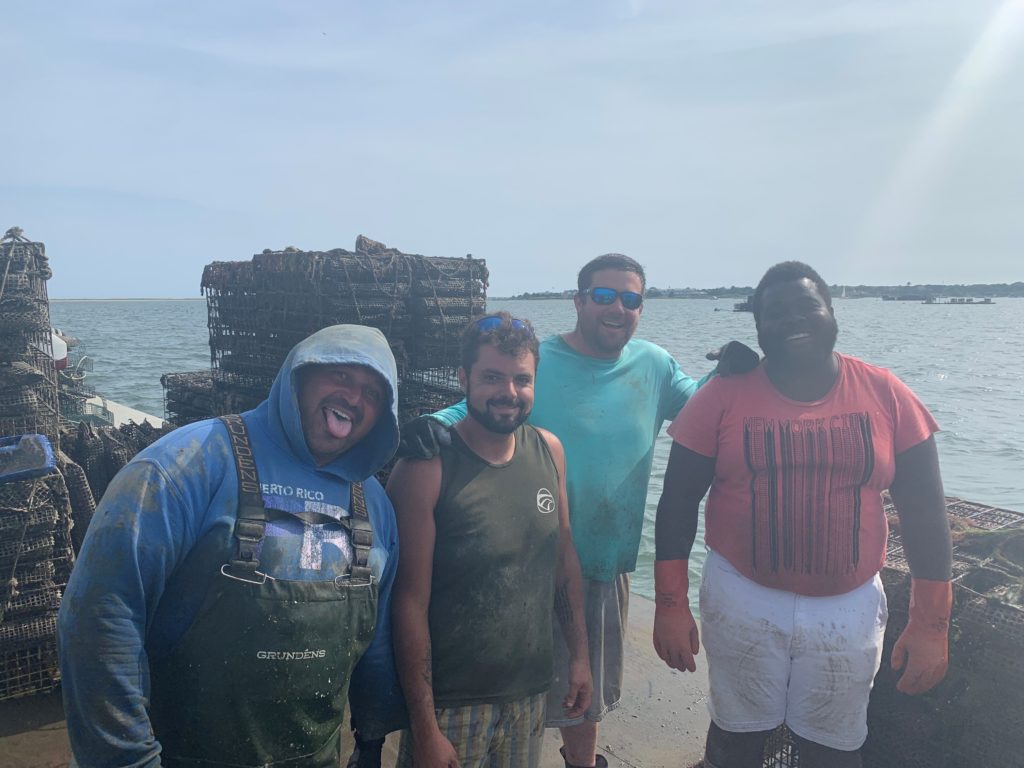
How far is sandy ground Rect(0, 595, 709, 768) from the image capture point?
4.06 metres

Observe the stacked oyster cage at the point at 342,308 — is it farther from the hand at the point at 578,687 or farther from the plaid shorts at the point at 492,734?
the plaid shorts at the point at 492,734

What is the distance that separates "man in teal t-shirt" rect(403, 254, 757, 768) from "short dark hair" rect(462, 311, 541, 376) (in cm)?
64

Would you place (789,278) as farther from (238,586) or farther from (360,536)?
(238,586)

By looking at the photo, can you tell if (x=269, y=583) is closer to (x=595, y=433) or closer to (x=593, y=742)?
(x=595, y=433)

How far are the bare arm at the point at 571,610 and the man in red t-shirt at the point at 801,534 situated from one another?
1.03 feet

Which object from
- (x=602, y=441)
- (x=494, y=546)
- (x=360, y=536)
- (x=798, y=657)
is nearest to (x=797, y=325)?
(x=602, y=441)

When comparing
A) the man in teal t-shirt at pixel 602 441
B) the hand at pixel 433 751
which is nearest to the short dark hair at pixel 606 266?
the man in teal t-shirt at pixel 602 441

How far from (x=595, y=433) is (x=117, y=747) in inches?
81.3

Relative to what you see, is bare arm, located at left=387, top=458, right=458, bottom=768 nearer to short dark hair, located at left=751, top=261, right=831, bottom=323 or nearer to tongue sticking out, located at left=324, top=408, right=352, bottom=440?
tongue sticking out, located at left=324, top=408, right=352, bottom=440

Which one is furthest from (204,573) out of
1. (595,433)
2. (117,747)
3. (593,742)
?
(593,742)

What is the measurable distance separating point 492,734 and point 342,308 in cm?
413

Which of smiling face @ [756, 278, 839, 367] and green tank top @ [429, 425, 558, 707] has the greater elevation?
smiling face @ [756, 278, 839, 367]

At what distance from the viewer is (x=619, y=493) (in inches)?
128

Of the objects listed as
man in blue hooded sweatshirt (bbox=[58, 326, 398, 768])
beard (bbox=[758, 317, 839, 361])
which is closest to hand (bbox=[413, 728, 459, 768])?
man in blue hooded sweatshirt (bbox=[58, 326, 398, 768])
